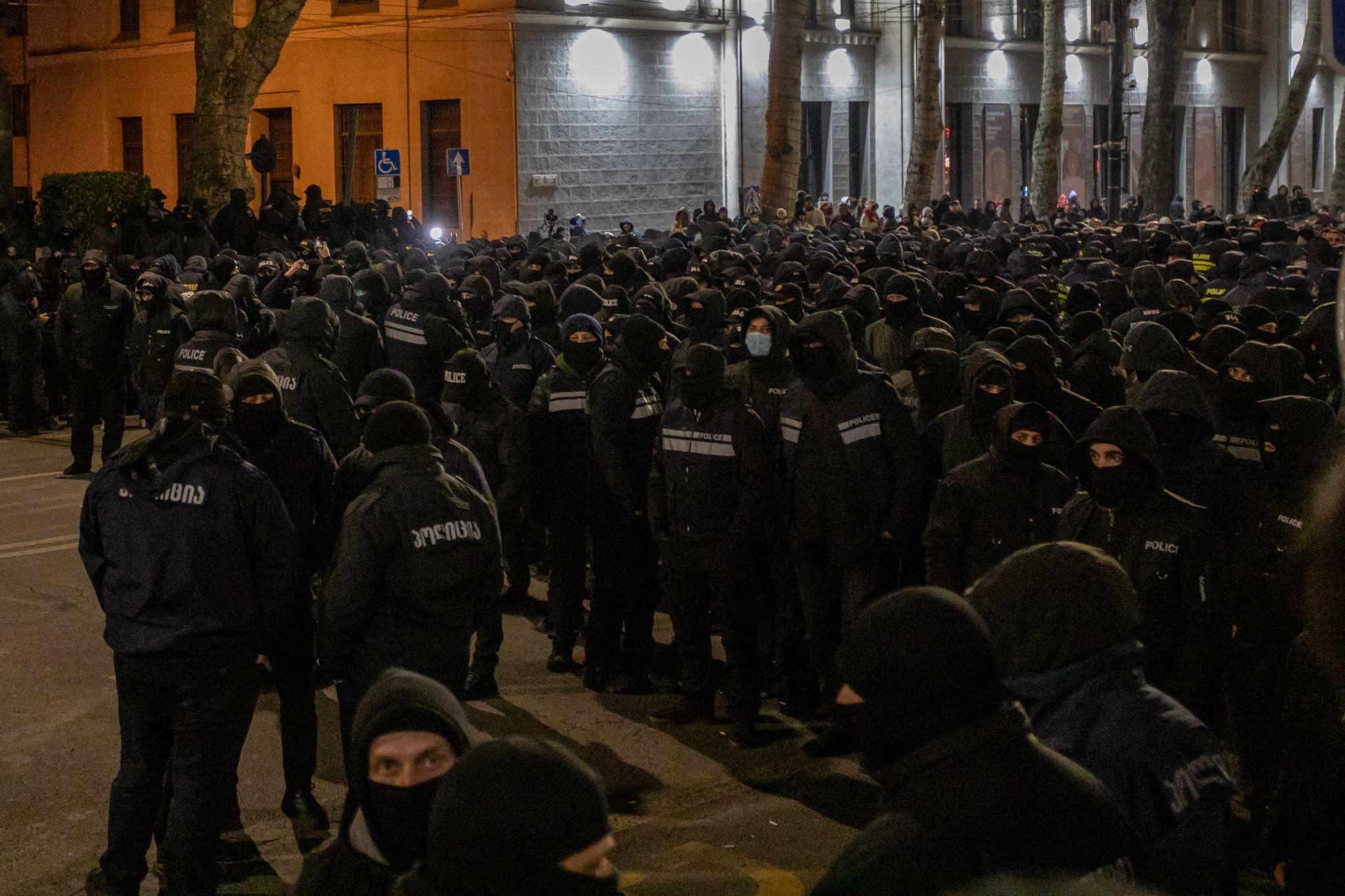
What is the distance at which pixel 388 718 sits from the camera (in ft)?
11.6

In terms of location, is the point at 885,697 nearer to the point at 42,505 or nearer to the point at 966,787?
the point at 966,787

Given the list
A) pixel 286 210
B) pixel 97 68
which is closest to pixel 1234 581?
pixel 286 210

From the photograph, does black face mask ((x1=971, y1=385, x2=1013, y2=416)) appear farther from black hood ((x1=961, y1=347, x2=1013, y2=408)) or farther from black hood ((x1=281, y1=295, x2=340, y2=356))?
black hood ((x1=281, y1=295, x2=340, y2=356))

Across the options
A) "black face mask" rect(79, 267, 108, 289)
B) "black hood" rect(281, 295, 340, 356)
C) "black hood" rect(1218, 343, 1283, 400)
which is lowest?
"black hood" rect(1218, 343, 1283, 400)

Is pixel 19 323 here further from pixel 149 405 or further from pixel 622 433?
pixel 622 433

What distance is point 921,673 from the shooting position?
2.91 m

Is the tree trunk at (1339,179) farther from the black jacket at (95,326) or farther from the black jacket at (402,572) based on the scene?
the black jacket at (402,572)

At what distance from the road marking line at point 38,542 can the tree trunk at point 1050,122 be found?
3026cm

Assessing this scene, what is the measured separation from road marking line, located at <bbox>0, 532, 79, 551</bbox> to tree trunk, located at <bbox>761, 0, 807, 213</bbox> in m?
19.9

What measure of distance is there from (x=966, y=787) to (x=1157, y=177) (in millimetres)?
33582

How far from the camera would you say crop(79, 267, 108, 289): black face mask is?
14.8 meters

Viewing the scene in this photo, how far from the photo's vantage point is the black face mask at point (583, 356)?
9.08m

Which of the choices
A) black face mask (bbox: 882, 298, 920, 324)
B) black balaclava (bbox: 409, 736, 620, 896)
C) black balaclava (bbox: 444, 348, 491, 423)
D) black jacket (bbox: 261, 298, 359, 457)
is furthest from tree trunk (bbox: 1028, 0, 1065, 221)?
black balaclava (bbox: 409, 736, 620, 896)

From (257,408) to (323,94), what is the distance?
115ft
